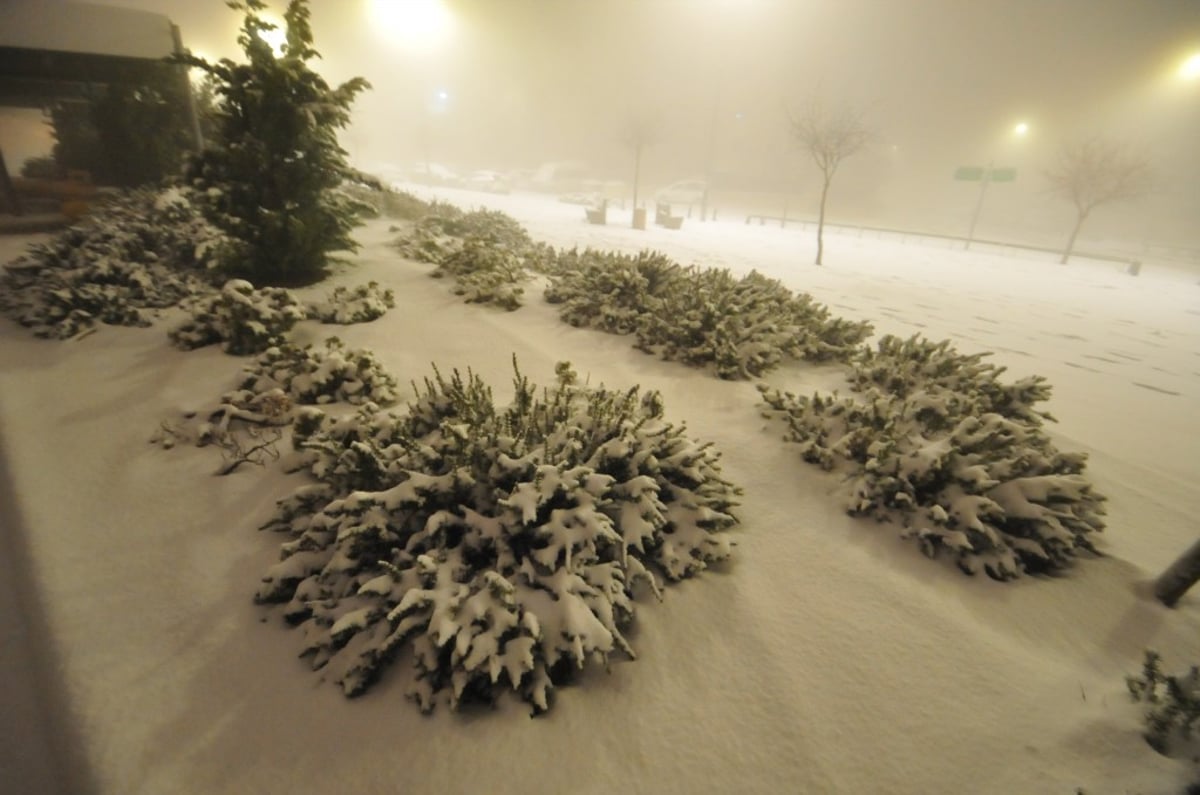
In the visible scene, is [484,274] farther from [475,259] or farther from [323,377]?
[323,377]

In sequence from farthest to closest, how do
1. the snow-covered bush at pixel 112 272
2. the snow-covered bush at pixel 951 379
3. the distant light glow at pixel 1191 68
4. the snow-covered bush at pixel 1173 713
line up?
the distant light glow at pixel 1191 68, the snow-covered bush at pixel 112 272, the snow-covered bush at pixel 951 379, the snow-covered bush at pixel 1173 713

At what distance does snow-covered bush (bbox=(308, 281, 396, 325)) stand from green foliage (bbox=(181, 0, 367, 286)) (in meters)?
1.21

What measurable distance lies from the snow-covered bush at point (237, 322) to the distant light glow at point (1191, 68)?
5509 centimetres

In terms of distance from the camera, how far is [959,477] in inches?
138

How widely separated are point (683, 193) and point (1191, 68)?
113 feet

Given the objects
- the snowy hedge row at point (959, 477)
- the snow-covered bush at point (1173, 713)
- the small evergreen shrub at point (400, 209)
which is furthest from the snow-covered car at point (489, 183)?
the snow-covered bush at point (1173, 713)

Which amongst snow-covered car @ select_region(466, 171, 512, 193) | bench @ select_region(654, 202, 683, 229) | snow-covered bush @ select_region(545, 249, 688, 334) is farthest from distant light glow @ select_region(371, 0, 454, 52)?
snow-covered bush @ select_region(545, 249, 688, 334)

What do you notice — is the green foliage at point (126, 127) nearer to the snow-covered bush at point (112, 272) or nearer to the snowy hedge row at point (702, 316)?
the snow-covered bush at point (112, 272)

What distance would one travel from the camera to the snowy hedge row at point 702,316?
6.01 meters

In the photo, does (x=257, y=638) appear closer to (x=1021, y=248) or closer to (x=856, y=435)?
(x=856, y=435)

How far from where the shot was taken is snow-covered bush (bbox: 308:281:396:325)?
6.22 m

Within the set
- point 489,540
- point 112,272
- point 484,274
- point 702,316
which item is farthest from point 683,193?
point 489,540

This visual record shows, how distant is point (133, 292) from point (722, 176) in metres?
48.9

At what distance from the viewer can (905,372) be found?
5.49 meters
